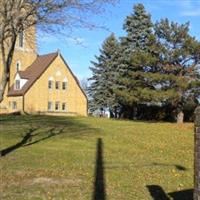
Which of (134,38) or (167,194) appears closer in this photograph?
(167,194)

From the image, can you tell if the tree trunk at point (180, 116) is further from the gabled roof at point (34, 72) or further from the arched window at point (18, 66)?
the arched window at point (18, 66)

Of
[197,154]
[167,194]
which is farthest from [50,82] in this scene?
[197,154]

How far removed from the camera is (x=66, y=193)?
456 inches

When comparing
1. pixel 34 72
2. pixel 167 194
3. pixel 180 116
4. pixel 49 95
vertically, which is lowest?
pixel 167 194

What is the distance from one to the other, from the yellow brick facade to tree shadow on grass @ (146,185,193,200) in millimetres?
56081

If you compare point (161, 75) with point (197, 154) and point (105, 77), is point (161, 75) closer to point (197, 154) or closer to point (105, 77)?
point (105, 77)

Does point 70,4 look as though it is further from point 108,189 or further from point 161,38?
point 161,38

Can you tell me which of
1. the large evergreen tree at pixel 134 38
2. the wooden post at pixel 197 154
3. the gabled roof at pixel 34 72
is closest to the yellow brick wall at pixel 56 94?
the gabled roof at pixel 34 72

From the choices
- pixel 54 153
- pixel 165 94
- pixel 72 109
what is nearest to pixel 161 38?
pixel 165 94

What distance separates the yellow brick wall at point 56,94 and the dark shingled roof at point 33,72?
0.58 m

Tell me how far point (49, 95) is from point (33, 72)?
147 inches

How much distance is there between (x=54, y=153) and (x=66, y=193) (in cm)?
786

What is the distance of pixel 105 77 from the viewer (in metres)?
71.2

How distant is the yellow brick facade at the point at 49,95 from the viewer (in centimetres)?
6850
